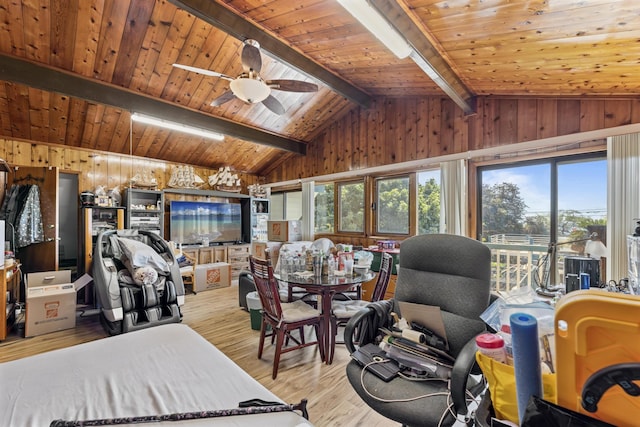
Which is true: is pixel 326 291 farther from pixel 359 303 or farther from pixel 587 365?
pixel 587 365

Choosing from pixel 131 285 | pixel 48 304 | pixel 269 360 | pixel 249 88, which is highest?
pixel 249 88

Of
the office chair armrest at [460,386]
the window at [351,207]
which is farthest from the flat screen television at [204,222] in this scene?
the office chair armrest at [460,386]

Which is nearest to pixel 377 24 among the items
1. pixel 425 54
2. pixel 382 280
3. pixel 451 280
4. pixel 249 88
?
pixel 425 54

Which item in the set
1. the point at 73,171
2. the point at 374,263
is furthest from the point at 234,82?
the point at 73,171

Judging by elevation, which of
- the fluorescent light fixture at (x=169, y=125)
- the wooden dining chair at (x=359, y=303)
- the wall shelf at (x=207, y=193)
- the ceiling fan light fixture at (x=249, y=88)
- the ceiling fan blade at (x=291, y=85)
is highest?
the fluorescent light fixture at (x=169, y=125)

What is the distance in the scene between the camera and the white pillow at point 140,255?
3.25 m

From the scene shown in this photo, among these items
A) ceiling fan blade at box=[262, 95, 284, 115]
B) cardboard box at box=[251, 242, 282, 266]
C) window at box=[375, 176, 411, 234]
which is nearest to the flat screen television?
cardboard box at box=[251, 242, 282, 266]

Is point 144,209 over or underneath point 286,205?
underneath

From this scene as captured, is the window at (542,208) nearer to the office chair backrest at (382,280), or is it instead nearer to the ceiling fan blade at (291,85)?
the office chair backrest at (382,280)

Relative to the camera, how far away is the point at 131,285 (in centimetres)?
322

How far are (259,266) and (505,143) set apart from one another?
3369 mm

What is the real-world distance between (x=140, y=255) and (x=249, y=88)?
2.31m

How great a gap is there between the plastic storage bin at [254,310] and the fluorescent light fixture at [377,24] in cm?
278

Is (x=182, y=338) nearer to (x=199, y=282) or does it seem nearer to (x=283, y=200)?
(x=199, y=282)
